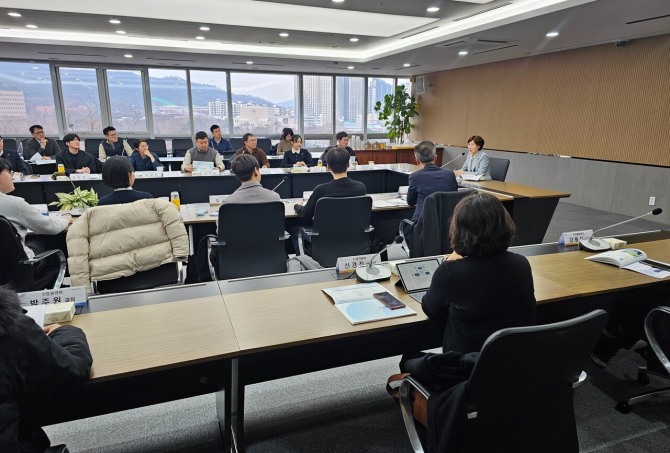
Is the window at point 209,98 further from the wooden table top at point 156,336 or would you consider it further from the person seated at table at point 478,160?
the wooden table top at point 156,336

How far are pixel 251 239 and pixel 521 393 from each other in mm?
1834

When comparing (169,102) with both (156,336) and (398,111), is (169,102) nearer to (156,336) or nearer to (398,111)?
(398,111)

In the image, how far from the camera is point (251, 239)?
259 centimetres

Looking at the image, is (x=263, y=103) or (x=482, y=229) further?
(x=263, y=103)

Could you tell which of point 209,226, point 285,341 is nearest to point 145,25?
point 209,226

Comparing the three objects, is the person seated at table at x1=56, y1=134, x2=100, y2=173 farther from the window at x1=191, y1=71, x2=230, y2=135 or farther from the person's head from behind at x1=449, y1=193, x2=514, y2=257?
the person's head from behind at x1=449, y1=193, x2=514, y2=257

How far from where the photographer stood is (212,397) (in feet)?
6.82

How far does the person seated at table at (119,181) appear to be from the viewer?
249cm

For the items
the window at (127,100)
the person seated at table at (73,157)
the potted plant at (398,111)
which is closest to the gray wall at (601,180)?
the potted plant at (398,111)

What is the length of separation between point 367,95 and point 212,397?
1019 cm

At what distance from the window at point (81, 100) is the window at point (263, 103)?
2.94 m

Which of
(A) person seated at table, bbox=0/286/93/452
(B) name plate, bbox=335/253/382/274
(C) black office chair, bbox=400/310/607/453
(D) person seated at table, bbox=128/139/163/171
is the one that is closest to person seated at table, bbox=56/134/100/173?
(D) person seated at table, bbox=128/139/163/171

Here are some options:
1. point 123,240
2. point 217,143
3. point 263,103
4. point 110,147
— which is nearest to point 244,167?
point 123,240

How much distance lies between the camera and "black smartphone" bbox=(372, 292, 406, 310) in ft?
5.26
